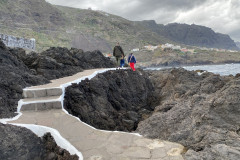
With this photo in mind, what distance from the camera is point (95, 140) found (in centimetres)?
440

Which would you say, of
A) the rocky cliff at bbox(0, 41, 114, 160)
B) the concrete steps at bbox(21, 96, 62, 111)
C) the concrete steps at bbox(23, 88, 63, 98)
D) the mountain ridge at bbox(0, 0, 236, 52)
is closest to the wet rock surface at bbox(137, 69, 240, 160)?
the rocky cliff at bbox(0, 41, 114, 160)

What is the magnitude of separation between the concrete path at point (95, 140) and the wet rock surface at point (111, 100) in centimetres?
99

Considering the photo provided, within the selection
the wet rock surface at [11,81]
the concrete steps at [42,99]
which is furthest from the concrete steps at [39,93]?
the wet rock surface at [11,81]

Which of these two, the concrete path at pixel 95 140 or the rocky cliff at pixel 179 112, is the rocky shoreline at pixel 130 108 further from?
the concrete path at pixel 95 140

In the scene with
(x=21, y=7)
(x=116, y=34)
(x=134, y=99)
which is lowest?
(x=134, y=99)

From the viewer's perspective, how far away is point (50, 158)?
3.87 m

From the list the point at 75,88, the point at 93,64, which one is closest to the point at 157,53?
the point at 93,64

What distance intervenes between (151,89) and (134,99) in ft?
10.5

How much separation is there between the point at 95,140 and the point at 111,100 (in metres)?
6.28

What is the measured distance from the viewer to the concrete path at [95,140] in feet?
12.6

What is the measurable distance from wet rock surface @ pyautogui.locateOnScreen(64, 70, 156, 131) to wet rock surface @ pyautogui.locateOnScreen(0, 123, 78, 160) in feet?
8.74

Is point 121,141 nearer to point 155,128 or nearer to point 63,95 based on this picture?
point 155,128

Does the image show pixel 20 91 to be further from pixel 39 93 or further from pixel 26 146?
pixel 26 146

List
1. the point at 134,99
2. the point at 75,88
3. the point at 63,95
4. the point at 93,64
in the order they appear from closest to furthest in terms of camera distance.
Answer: the point at 63,95 → the point at 75,88 → the point at 134,99 → the point at 93,64
